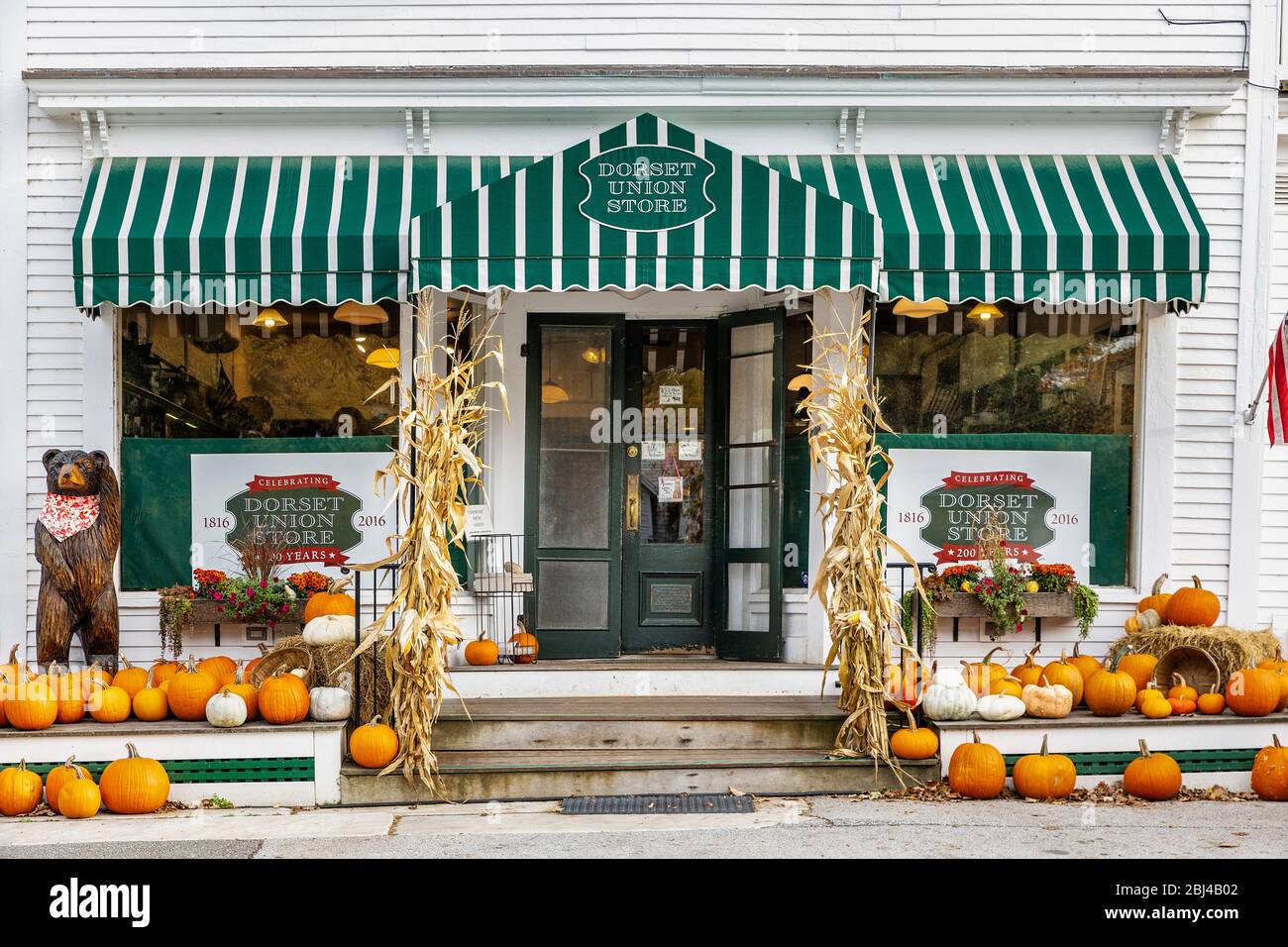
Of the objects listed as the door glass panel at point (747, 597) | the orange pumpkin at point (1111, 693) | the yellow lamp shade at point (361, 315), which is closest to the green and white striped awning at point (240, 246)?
the yellow lamp shade at point (361, 315)

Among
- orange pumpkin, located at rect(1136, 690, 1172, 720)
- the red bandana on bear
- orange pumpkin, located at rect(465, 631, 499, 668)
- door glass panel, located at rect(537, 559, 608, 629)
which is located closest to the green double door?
door glass panel, located at rect(537, 559, 608, 629)

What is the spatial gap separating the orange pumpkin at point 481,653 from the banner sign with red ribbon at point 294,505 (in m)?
0.97

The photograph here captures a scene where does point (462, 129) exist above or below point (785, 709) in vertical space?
above

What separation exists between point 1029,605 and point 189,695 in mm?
5769

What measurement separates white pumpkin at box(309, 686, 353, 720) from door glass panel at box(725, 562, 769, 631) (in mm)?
3137

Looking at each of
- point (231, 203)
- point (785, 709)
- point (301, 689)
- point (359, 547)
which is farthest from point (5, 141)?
point (785, 709)

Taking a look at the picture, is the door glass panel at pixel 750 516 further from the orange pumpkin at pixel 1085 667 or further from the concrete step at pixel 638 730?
the orange pumpkin at pixel 1085 667

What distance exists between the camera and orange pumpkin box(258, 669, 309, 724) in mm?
7707

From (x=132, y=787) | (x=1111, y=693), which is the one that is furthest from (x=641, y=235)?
(x=132, y=787)

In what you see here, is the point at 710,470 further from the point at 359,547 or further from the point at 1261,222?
the point at 1261,222

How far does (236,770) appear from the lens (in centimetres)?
764

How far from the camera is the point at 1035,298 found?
8.48m

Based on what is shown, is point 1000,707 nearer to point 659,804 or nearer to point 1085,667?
point 1085,667

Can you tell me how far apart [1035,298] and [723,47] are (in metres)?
2.91
